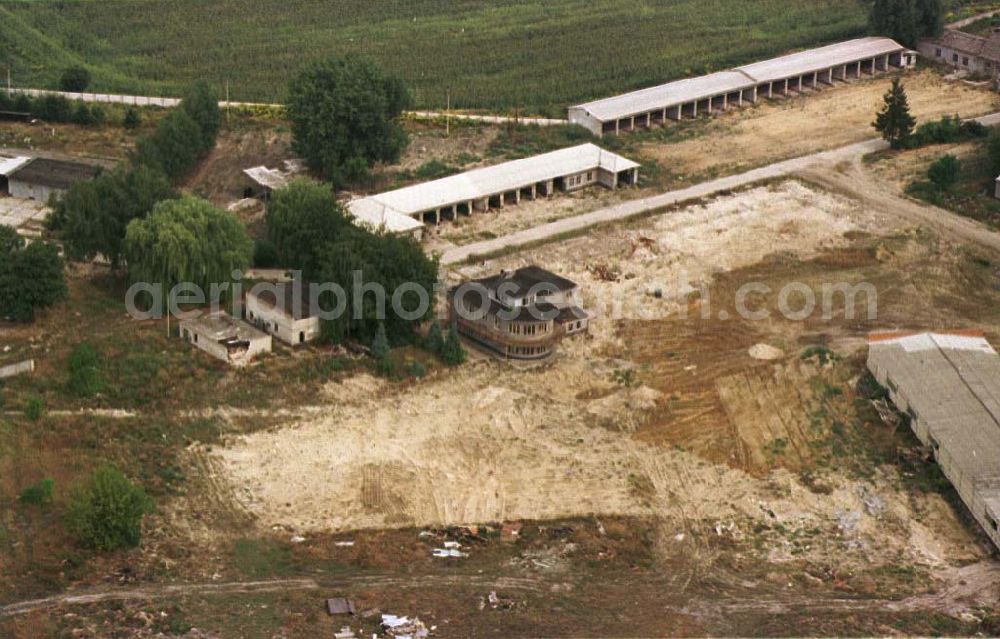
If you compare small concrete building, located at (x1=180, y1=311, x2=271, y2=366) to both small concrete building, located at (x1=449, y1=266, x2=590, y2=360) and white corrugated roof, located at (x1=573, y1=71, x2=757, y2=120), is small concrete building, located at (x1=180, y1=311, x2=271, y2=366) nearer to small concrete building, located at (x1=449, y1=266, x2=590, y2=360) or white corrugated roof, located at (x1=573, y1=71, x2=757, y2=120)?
small concrete building, located at (x1=449, y1=266, x2=590, y2=360)

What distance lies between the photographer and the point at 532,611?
156ft

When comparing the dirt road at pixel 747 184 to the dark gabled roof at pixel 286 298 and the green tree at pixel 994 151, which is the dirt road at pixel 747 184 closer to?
the green tree at pixel 994 151

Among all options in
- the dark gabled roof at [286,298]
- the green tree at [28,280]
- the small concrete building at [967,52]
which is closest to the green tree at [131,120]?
the green tree at [28,280]

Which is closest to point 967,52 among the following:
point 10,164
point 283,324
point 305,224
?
point 305,224

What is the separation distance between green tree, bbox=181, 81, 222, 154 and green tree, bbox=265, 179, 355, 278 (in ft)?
47.5

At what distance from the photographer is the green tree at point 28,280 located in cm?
6200

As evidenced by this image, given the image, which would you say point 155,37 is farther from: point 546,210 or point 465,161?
point 546,210

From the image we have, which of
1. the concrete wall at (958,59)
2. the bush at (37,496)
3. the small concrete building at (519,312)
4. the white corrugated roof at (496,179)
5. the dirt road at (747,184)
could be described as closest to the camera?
the bush at (37,496)

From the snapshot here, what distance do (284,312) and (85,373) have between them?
817 cm

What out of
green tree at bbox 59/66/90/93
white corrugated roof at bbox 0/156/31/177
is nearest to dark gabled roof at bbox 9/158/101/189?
white corrugated roof at bbox 0/156/31/177

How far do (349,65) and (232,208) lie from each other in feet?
30.1

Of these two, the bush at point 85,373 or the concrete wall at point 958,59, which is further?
the concrete wall at point 958,59

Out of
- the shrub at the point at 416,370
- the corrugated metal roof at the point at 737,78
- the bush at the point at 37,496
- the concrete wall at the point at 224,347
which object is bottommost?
the bush at the point at 37,496

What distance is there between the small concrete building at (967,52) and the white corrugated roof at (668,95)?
45.3 ft
